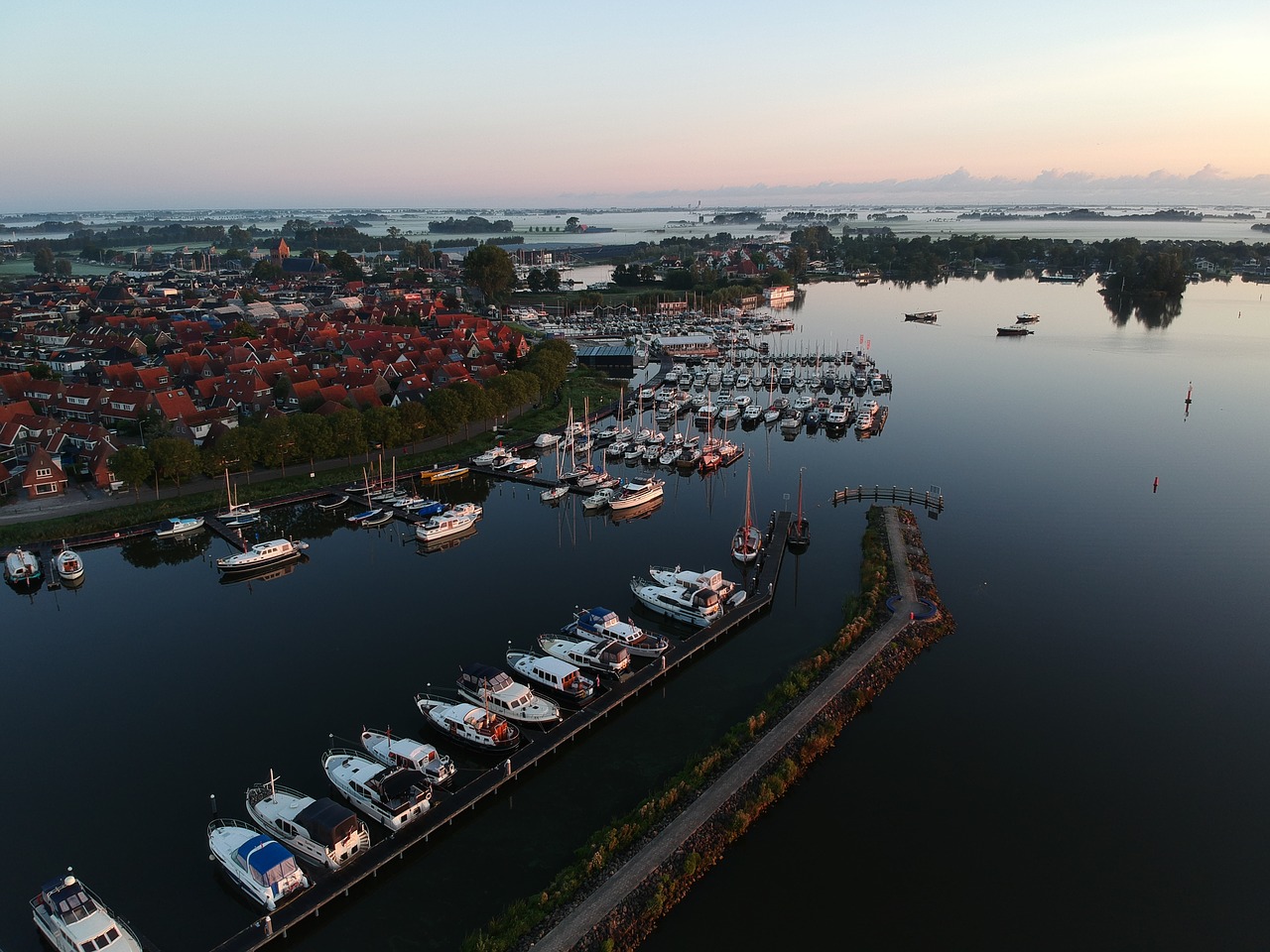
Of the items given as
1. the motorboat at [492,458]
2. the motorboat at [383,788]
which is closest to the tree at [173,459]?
the motorboat at [492,458]

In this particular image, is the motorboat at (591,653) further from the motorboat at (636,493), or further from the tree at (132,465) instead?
the tree at (132,465)

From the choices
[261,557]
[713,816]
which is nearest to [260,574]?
[261,557]

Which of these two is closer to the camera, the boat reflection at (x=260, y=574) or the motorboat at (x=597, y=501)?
the boat reflection at (x=260, y=574)

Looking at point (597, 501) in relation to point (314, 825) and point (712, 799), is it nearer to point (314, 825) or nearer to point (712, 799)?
point (712, 799)

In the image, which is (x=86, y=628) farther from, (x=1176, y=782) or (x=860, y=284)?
(x=860, y=284)

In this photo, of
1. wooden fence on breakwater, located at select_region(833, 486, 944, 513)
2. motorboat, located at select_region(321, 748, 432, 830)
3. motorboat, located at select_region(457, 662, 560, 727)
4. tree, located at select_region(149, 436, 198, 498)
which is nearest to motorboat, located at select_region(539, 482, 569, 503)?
wooden fence on breakwater, located at select_region(833, 486, 944, 513)

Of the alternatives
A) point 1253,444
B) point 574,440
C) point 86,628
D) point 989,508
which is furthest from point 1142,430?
point 86,628
